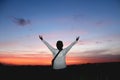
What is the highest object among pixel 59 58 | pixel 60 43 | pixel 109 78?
pixel 60 43

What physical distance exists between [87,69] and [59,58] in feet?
6.38

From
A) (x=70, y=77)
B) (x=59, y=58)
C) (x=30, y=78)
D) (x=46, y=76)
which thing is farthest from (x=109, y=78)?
(x=30, y=78)

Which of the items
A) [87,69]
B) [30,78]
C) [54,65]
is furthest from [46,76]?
[54,65]

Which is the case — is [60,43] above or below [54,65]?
above

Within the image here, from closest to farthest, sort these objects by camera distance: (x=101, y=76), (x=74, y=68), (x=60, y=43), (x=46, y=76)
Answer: (x=60, y=43), (x=101, y=76), (x=74, y=68), (x=46, y=76)

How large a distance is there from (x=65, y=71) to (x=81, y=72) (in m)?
1.11

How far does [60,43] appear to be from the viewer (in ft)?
23.6

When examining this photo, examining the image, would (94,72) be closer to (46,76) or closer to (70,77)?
(70,77)

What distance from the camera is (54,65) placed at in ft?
24.2

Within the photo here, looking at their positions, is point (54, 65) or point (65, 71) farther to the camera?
point (65, 71)

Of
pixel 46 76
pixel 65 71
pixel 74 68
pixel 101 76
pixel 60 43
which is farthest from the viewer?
pixel 46 76

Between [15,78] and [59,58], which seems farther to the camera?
[15,78]

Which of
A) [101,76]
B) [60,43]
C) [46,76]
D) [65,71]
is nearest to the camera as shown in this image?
[60,43]

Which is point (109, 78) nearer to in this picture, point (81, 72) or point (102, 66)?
point (102, 66)
